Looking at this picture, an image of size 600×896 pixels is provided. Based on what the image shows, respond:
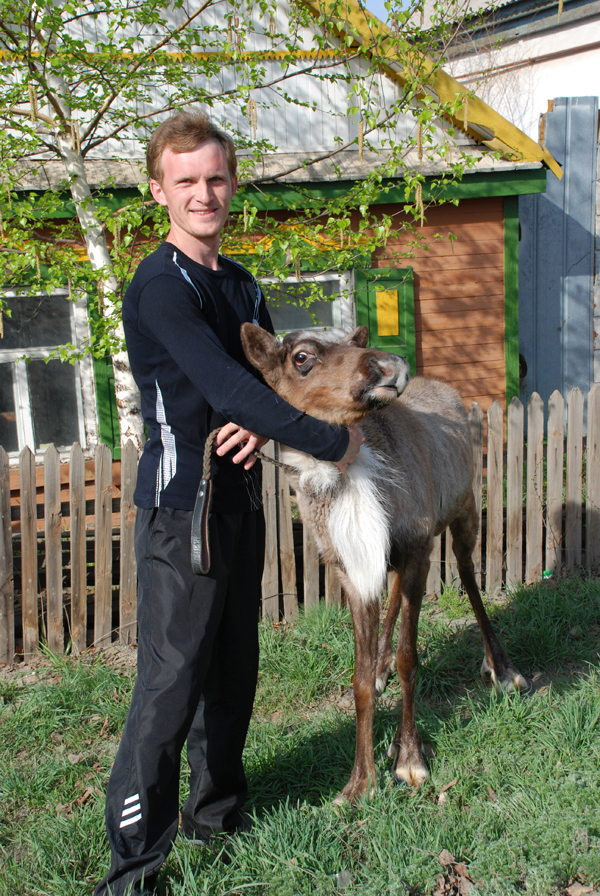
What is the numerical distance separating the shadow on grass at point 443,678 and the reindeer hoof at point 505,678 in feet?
0.23

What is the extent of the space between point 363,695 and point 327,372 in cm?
142

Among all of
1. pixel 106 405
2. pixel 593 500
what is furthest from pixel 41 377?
pixel 593 500

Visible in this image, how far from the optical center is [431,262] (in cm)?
777

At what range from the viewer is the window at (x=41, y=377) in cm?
697

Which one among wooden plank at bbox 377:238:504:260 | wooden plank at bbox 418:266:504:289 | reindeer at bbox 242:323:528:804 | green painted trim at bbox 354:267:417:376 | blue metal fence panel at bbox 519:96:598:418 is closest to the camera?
reindeer at bbox 242:323:528:804

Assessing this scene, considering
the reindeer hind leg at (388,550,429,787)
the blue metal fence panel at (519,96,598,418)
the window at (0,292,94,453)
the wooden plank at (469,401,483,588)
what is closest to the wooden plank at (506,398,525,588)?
the wooden plank at (469,401,483,588)

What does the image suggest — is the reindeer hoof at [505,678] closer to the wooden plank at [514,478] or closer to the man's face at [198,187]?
the wooden plank at [514,478]

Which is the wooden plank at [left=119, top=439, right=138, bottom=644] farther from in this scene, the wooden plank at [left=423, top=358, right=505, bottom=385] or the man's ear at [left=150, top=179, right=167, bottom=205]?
the wooden plank at [left=423, top=358, right=505, bottom=385]

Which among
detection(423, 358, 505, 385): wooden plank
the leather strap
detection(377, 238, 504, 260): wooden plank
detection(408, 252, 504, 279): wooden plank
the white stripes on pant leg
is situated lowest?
the white stripes on pant leg

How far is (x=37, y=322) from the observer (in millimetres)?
7023

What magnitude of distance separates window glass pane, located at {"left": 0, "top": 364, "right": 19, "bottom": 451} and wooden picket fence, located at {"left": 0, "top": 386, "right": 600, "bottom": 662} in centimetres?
188

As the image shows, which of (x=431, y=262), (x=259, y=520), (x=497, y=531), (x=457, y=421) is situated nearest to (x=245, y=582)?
(x=259, y=520)

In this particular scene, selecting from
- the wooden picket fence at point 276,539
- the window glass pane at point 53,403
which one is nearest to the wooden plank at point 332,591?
the wooden picket fence at point 276,539

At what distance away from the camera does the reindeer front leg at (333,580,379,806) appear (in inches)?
105
